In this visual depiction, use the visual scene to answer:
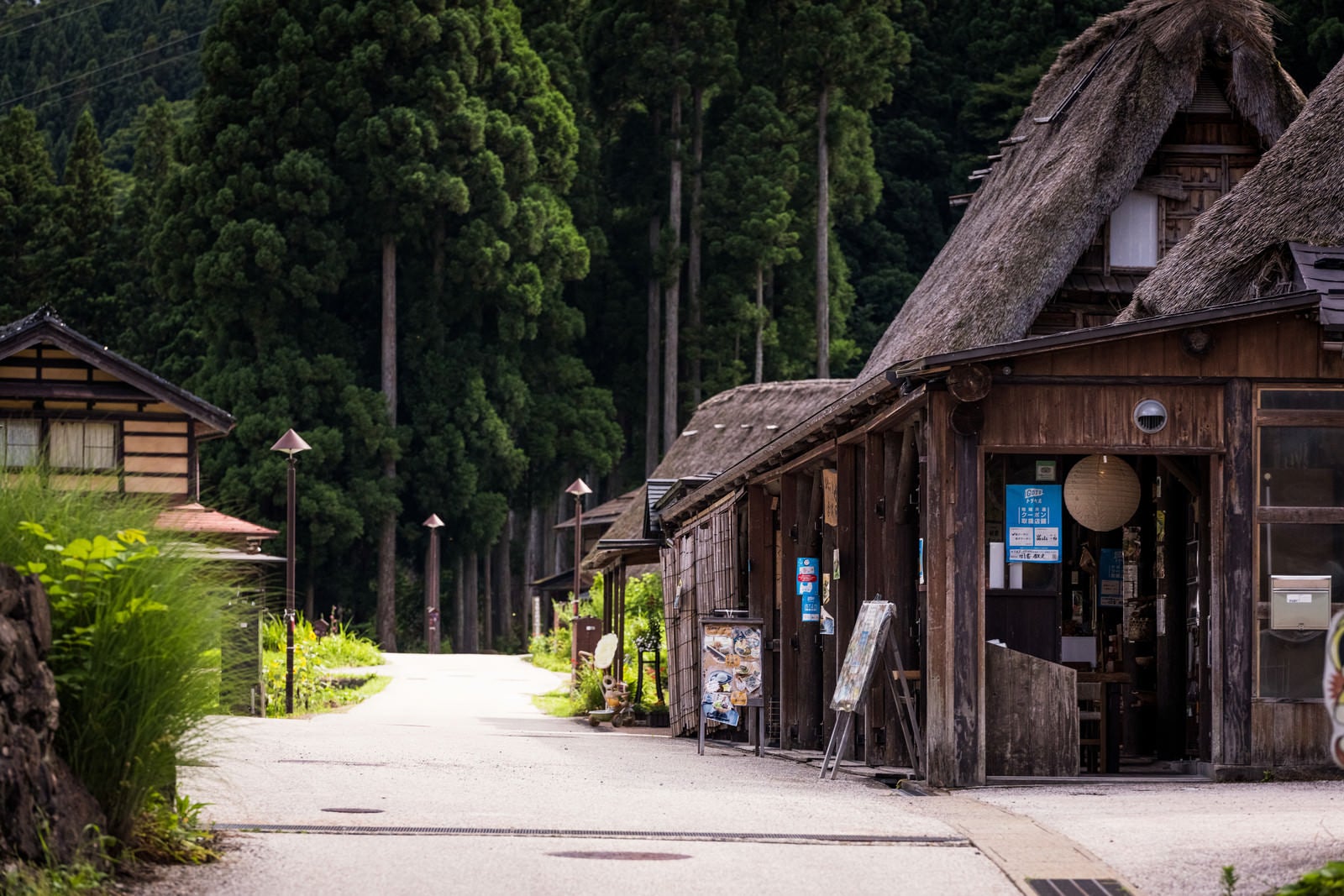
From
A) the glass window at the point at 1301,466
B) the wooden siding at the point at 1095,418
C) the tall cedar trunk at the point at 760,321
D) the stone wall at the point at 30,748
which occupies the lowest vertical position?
the stone wall at the point at 30,748

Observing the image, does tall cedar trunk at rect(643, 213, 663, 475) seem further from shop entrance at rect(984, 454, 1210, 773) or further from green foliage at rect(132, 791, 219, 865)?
green foliage at rect(132, 791, 219, 865)

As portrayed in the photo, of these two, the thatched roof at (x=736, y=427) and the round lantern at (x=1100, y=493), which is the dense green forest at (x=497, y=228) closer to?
the thatched roof at (x=736, y=427)

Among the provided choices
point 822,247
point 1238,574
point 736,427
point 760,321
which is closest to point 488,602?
point 760,321

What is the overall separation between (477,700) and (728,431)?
1001 cm

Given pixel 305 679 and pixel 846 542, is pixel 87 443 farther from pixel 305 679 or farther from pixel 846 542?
pixel 846 542

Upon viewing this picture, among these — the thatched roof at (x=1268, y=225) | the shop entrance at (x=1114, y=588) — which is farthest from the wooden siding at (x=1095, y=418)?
the thatched roof at (x=1268, y=225)

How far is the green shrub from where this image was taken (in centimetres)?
797

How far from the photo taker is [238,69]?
49000 millimetres

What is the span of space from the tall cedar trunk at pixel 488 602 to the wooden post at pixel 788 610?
1372 inches

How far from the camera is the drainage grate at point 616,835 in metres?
9.56

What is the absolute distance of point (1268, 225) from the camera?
16719mm

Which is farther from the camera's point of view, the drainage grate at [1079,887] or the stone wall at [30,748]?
the drainage grate at [1079,887]

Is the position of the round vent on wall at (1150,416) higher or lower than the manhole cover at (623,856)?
higher

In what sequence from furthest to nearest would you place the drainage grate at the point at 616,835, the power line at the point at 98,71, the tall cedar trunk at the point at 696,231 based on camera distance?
the power line at the point at 98,71, the tall cedar trunk at the point at 696,231, the drainage grate at the point at 616,835
